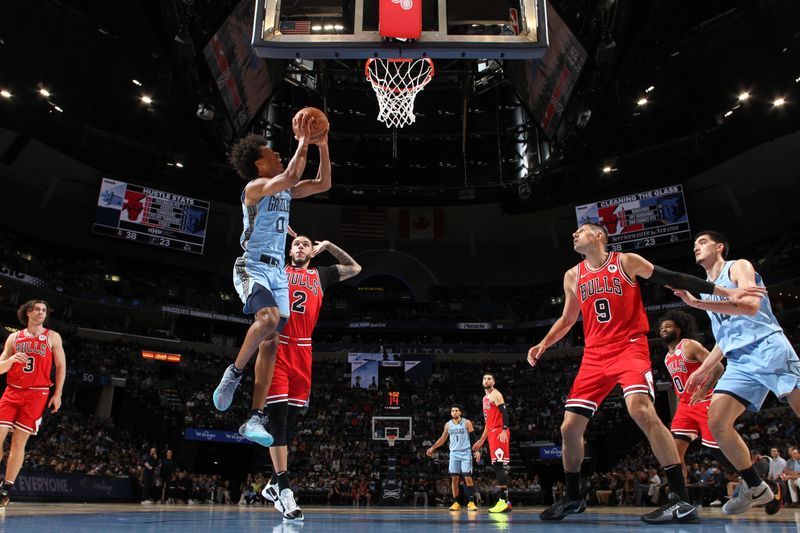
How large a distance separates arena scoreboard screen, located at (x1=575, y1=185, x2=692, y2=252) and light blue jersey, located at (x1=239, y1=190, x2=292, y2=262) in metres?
21.4

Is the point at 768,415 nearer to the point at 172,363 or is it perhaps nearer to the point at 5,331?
the point at 172,363

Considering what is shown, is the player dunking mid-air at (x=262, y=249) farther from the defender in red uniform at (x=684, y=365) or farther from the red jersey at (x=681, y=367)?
the red jersey at (x=681, y=367)

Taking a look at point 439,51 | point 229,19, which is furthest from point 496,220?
point 439,51

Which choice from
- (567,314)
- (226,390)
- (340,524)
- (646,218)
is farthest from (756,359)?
(646,218)

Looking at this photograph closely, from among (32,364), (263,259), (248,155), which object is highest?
(248,155)

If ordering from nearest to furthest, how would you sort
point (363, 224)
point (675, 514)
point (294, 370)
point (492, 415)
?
point (675, 514) → point (294, 370) → point (492, 415) → point (363, 224)

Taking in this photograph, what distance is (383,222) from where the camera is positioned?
106 feet

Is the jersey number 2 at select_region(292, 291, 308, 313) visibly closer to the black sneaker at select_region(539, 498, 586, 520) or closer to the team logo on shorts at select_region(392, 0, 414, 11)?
the black sneaker at select_region(539, 498, 586, 520)

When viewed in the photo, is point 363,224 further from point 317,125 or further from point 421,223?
point 317,125

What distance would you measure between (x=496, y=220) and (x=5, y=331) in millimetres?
24505

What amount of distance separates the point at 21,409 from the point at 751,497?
24.2 ft

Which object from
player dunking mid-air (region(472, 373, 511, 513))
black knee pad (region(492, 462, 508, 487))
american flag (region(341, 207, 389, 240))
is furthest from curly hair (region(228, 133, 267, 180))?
american flag (region(341, 207, 389, 240))

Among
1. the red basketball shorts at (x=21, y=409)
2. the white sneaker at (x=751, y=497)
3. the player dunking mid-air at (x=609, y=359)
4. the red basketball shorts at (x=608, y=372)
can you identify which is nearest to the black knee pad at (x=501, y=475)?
the player dunking mid-air at (x=609, y=359)

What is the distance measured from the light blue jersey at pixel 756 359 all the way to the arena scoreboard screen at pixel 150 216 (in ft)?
80.8
